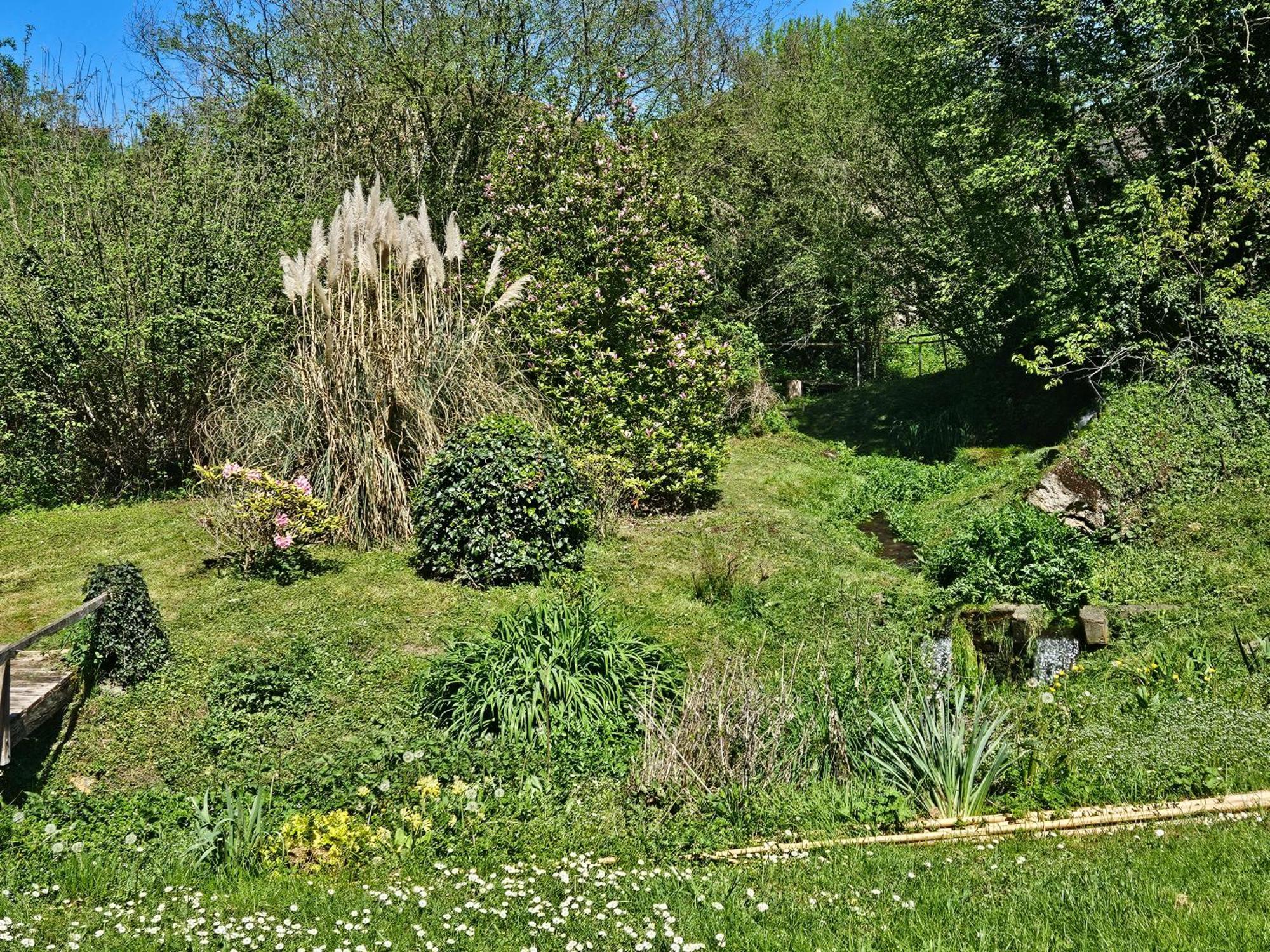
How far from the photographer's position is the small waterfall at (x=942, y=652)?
308 inches

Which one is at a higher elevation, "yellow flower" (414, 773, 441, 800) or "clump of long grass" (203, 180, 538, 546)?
"clump of long grass" (203, 180, 538, 546)

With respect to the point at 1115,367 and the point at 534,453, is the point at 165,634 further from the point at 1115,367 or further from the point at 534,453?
the point at 1115,367

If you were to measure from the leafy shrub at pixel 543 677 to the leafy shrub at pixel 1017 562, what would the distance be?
3.84m

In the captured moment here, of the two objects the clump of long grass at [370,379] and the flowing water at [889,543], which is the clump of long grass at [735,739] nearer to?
the clump of long grass at [370,379]

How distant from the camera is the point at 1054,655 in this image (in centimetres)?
850

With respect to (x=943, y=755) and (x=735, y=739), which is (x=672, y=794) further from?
(x=943, y=755)

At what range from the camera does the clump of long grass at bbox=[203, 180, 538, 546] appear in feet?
31.7

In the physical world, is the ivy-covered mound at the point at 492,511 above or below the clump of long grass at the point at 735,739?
above

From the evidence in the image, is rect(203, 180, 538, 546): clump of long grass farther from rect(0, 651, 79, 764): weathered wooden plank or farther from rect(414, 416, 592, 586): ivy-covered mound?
rect(0, 651, 79, 764): weathered wooden plank

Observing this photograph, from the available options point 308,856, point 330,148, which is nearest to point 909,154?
point 330,148

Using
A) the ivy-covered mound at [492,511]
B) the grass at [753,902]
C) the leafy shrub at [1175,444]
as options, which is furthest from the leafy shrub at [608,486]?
the grass at [753,902]

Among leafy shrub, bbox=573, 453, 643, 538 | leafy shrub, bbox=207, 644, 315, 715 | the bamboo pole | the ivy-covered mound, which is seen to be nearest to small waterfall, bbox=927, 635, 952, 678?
the bamboo pole

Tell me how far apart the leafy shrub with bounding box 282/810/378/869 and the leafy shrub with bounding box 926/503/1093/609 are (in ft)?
20.8

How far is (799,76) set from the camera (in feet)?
78.2
